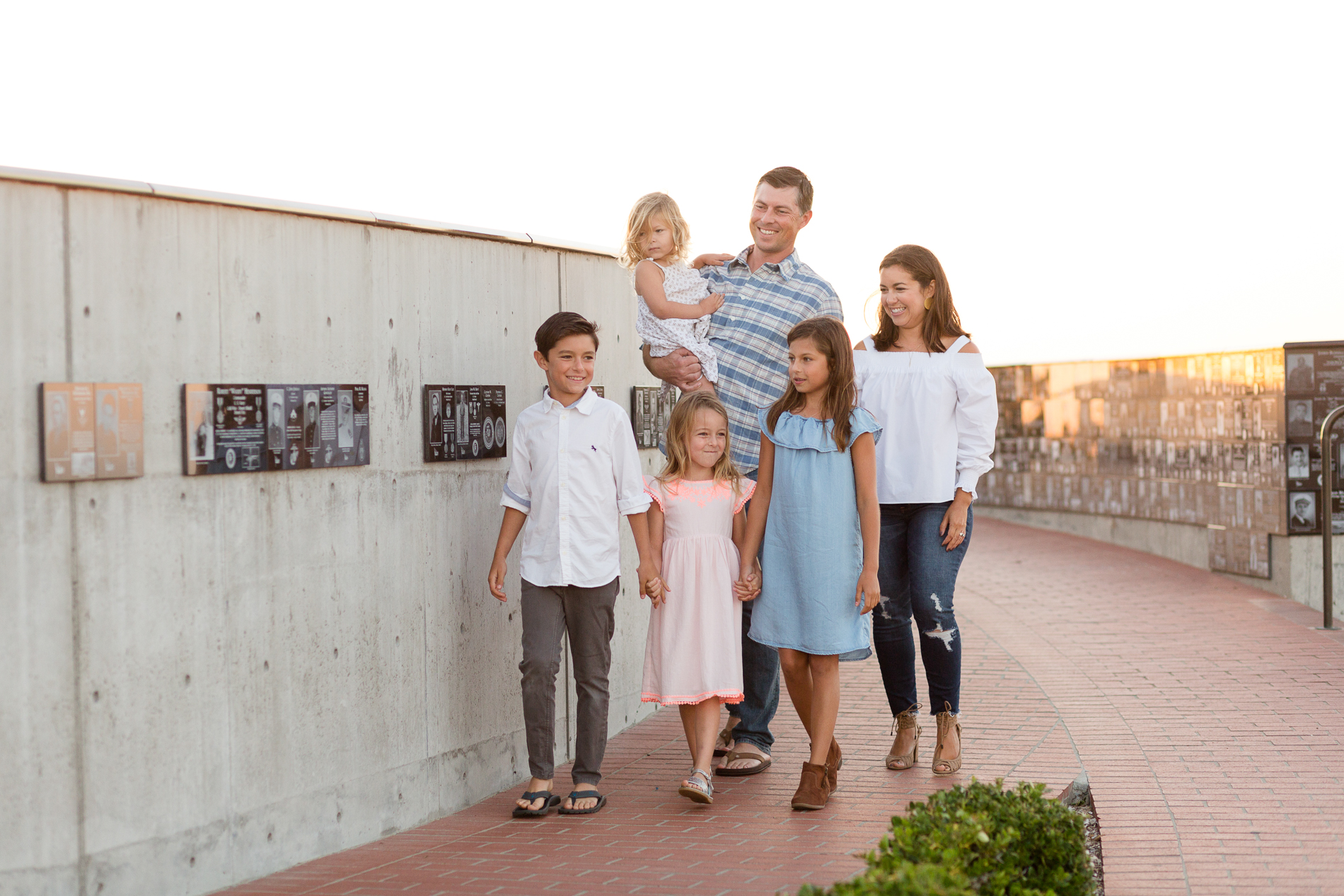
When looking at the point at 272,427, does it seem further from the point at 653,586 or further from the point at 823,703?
the point at 823,703

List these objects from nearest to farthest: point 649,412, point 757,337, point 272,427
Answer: point 272,427, point 757,337, point 649,412

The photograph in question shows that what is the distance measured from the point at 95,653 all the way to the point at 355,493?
1107 mm

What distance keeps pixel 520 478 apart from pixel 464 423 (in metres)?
0.36

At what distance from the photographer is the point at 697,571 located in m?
5.09

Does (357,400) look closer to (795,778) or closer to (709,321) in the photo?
(709,321)

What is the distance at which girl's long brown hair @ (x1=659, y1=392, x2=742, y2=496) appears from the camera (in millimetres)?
5090

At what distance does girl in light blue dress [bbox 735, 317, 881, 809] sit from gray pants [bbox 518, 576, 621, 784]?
629 millimetres

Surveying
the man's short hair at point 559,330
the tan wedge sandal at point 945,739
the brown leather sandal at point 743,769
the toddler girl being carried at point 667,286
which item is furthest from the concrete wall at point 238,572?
the tan wedge sandal at point 945,739

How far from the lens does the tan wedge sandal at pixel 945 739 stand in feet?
17.4

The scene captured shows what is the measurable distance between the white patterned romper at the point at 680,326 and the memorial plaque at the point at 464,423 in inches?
25.3

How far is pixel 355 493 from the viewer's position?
15.3 ft

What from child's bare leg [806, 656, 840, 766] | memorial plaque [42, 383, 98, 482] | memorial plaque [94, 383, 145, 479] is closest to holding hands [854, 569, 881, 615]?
child's bare leg [806, 656, 840, 766]

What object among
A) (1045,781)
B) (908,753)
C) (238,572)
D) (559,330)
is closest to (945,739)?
(908,753)

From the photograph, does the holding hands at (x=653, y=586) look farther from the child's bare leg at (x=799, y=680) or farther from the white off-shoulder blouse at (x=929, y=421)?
the white off-shoulder blouse at (x=929, y=421)
